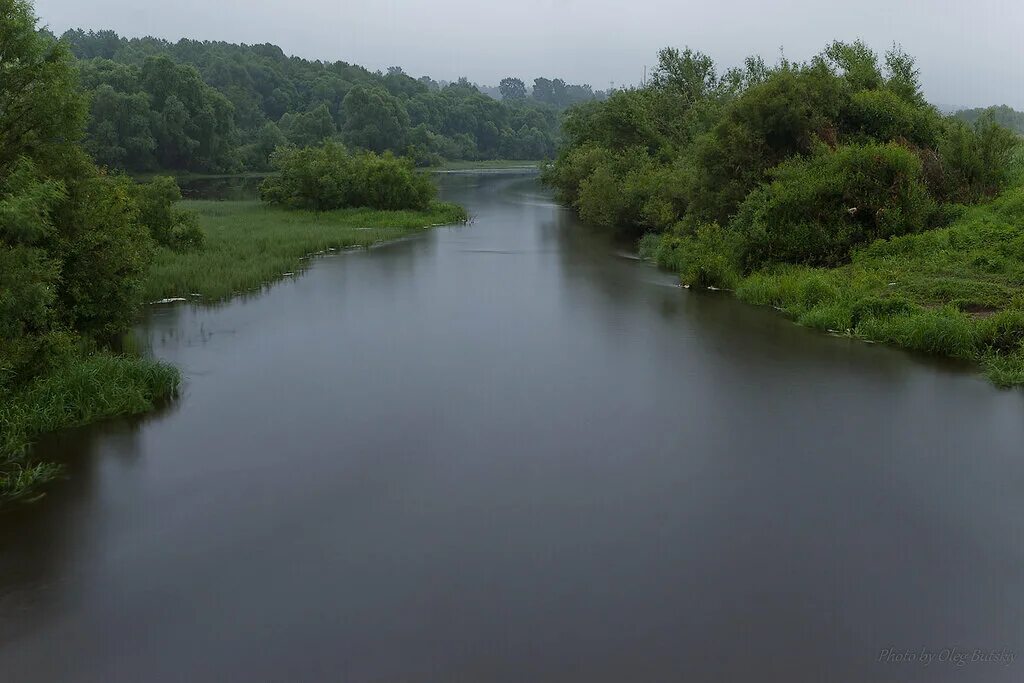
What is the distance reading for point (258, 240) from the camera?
3073cm

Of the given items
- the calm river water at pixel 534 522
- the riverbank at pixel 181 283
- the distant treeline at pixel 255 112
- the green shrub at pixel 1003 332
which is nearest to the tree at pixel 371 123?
the distant treeline at pixel 255 112

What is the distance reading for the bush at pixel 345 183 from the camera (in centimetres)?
4394

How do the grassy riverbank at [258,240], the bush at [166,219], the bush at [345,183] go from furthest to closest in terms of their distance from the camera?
the bush at [345,183]
the bush at [166,219]
the grassy riverbank at [258,240]

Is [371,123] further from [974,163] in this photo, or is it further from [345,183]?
[974,163]

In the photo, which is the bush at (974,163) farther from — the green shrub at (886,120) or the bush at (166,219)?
the bush at (166,219)

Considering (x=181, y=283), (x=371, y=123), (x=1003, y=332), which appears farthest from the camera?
(x=371, y=123)

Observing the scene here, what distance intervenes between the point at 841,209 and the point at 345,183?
2719 centimetres

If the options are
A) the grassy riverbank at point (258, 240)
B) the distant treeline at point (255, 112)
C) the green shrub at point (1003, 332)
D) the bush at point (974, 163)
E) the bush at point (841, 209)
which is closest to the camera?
the green shrub at point (1003, 332)

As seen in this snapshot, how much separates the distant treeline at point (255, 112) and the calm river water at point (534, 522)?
36.7 m

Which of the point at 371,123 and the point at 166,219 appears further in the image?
the point at 371,123

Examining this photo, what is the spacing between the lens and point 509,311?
21359 mm

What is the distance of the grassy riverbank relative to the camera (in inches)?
894

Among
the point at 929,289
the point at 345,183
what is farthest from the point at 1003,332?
the point at 345,183

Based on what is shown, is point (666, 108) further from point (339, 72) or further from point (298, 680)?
point (339, 72)
